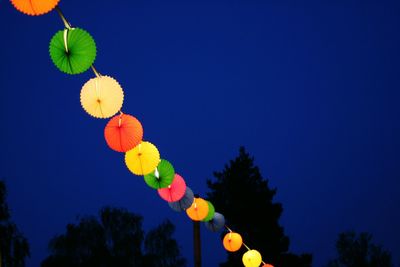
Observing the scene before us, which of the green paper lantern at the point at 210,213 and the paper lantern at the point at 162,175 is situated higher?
the green paper lantern at the point at 210,213

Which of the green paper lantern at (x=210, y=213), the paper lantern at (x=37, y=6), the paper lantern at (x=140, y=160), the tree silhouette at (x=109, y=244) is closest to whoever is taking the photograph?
the paper lantern at (x=37, y=6)

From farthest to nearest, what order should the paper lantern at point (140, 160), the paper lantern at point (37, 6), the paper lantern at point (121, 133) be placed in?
the paper lantern at point (140, 160) → the paper lantern at point (121, 133) → the paper lantern at point (37, 6)

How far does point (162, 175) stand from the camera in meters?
6.19

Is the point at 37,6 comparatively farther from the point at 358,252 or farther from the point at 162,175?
the point at 358,252

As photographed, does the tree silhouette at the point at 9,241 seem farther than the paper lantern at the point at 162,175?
Yes

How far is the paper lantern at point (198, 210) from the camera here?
308 inches

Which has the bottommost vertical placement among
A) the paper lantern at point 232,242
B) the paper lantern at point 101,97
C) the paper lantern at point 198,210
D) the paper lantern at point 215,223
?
the paper lantern at point 101,97

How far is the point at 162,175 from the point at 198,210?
6.25ft

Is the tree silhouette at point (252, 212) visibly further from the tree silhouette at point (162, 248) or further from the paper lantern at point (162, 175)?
the paper lantern at point (162, 175)

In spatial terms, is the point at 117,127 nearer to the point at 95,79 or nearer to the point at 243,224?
the point at 95,79

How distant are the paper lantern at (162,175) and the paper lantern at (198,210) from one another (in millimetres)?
1732

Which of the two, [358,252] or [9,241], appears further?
[358,252]

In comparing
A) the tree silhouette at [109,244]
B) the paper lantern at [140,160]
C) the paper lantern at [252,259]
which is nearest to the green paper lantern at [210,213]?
the paper lantern at [252,259]

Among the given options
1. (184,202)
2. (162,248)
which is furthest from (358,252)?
(184,202)
